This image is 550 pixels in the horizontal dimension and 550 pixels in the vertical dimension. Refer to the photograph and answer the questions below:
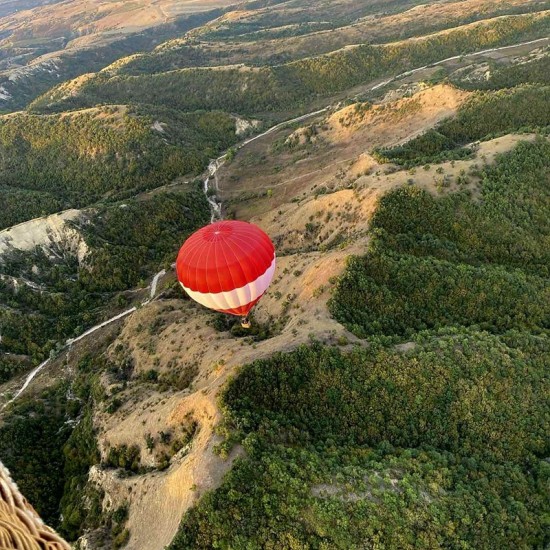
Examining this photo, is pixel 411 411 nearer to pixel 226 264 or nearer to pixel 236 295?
pixel 236 295

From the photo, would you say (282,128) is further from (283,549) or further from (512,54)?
(283,549)

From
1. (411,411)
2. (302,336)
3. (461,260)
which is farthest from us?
(461,260)

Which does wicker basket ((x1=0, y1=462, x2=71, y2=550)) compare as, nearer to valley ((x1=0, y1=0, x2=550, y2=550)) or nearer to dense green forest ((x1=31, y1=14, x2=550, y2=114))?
valley ((x1=0, y1=0, x2=550, y2=550))

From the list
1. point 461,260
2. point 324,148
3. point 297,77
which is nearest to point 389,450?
point 461,260

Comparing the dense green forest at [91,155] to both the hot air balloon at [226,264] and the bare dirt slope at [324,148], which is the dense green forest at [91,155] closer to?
the bare dirt slope at [324,148]

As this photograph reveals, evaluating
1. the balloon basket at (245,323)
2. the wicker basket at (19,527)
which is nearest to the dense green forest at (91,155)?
the balloon basket at (245,323)

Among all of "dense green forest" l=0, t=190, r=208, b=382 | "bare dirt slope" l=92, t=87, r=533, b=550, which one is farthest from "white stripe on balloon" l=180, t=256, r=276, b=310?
"dense green forest" l=0, t=190, r=208, b=382

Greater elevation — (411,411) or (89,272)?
(89,272)
